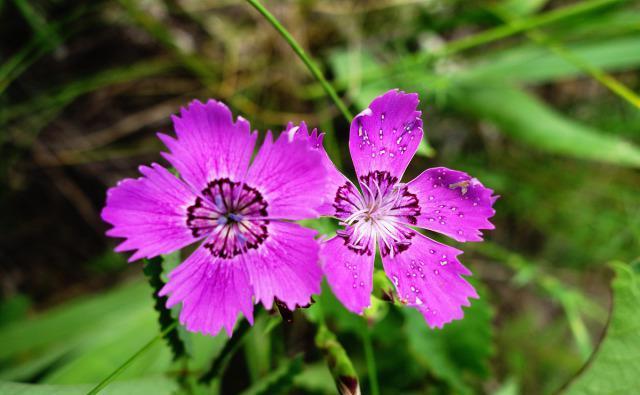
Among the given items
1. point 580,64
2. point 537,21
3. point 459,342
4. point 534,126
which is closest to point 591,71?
point 580,64

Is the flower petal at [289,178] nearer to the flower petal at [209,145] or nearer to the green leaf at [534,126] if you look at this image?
the flower petal at [209,145]

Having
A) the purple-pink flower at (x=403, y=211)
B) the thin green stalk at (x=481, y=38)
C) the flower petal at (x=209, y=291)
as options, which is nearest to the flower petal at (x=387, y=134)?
the purple-pink flower at (x=403, y=211)

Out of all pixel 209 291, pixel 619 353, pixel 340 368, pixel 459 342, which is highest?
pixel 209 291

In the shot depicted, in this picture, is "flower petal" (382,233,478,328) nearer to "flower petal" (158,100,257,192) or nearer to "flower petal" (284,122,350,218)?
"flower petal" (284,122,350,218)

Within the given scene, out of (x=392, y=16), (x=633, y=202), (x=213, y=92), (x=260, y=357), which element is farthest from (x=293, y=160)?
(x=633, y=202)

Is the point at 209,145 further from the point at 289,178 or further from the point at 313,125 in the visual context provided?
the point at 313,125

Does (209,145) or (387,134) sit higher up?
(209,145)

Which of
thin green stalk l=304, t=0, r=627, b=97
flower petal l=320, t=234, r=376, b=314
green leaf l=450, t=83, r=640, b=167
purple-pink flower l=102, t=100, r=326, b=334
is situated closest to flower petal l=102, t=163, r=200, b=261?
purple-pink flower l=102, t=100, r=326, b=334

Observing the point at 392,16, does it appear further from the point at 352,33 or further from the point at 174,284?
the point at 174,284
